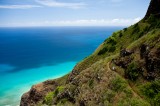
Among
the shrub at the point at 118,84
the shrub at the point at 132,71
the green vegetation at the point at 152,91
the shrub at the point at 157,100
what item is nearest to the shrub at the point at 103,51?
the shrub at the point at 132,71

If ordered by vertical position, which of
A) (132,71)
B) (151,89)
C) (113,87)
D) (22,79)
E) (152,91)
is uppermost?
(22,79)

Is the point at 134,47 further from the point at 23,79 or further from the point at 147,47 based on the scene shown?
the point at 23,79

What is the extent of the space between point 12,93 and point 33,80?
20950 mm

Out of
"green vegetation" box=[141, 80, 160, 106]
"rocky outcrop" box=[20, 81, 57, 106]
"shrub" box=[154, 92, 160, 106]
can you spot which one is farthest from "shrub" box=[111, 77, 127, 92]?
"rocky outcrop" box=[20, 81, 57, 106]

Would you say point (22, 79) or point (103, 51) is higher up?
point (103, 51)

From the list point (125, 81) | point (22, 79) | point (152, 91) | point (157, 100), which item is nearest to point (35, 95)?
point (125, 81)

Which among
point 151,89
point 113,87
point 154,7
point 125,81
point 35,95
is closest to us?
point 151,89

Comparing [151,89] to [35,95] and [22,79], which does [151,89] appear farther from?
[22,79]

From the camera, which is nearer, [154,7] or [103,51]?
[103,51]

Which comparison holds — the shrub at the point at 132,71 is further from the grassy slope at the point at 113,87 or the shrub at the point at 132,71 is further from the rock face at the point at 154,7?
the rock face at the point at 154,7

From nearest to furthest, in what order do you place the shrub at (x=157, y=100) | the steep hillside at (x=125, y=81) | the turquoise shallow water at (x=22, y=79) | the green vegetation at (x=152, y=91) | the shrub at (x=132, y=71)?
the shrub at (x=157, y=100), the green vegetation at (x=152, y=91), the steep hillside at (x=125, y=81), the shrub at (x=132, y=71), the turquoise shallow water at (x=22, y=79)

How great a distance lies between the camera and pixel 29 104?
66562 mm

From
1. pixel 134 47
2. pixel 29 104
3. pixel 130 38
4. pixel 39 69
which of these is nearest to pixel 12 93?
pixel 29 104

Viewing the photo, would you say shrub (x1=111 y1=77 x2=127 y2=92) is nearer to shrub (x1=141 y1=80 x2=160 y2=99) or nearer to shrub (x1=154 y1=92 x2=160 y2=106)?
shrub (x1=141 y1=80 x2=160 y2=99)
